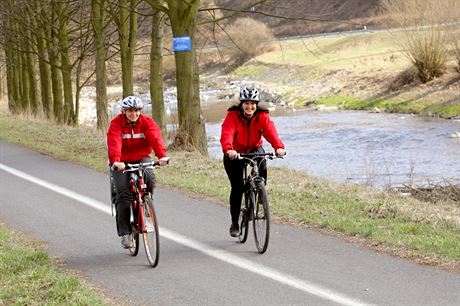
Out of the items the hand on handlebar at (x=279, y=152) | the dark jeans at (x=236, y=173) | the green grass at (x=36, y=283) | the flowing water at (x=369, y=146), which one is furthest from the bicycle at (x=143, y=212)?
the flowing water at (x=369, y=146)

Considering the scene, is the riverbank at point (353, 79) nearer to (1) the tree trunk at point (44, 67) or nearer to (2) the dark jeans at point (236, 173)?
(1) the tree trunk at point (44, 67)

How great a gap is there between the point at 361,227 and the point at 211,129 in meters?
25.7

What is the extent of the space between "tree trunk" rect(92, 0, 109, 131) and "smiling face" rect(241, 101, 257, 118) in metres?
16.7

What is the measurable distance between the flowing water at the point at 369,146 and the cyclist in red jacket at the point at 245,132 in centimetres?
654

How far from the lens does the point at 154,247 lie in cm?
851

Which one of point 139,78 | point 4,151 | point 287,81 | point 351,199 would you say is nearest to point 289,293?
point 351,199

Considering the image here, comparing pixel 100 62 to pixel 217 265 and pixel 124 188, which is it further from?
pixel 217 265

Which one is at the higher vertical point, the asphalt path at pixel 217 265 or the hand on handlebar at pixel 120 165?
the hand on handlebar at pixel 120 165

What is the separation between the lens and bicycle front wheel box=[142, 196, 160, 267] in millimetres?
8398

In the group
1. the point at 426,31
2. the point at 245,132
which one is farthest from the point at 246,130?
the point at 426,31

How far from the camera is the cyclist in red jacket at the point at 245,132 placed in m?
8.87

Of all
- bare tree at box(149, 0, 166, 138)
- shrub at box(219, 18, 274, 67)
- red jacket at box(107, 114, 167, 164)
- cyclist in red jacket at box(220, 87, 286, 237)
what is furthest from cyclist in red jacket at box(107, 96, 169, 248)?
shrub at box(219, 18, 274, 67)

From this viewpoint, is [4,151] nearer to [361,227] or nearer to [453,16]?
[361,227]

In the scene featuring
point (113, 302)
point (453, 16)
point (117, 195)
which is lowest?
point (113, 302)
